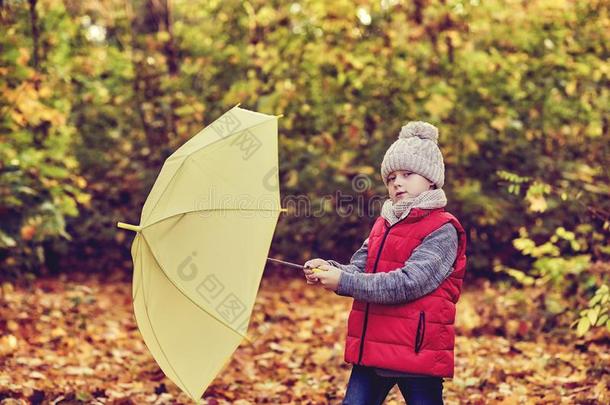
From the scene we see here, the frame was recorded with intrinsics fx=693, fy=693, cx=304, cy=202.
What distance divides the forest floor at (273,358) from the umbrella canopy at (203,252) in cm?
175

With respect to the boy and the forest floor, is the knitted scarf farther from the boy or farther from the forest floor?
the forest floor

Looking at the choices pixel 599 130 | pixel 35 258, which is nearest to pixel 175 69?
pixel 35 258

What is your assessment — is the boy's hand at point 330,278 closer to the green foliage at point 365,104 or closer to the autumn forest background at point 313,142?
the autumn forest background at point 313,142

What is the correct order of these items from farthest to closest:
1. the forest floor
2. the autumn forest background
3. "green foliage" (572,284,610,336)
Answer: the autumn forest background, the forest floor, "green foliage" (572,284,610,336)

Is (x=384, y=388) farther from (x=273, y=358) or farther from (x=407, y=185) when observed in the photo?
(x=273, y=358)

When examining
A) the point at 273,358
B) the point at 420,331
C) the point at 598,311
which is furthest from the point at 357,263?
the point at 273,358

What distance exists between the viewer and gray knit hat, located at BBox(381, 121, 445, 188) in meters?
2.91

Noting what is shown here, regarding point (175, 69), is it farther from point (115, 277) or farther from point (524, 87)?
point (524, 87)

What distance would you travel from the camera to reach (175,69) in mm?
9812

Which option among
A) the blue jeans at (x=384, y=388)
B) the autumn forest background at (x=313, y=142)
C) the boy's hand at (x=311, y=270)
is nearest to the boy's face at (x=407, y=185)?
the boy's hand at (x=311, y=270)

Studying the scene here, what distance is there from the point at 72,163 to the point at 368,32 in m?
3.86

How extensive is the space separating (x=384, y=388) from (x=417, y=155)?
38.7 inches

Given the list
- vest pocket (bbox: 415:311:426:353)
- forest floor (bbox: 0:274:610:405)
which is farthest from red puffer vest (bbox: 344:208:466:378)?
forest floor (bbox: 0:274:610:405)

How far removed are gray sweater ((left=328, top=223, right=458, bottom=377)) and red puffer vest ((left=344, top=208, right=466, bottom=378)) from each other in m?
0.05
